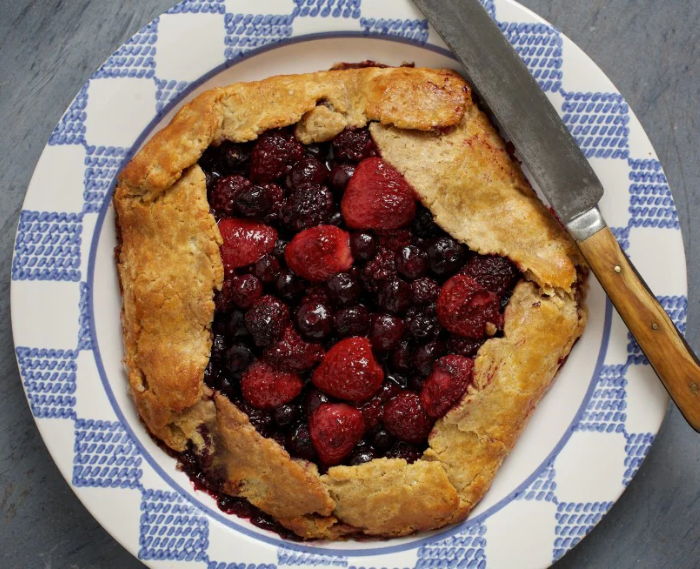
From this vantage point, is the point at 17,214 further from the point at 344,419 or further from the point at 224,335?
the point at 344,419

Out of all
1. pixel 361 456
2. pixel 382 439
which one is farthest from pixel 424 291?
pixel 361 456

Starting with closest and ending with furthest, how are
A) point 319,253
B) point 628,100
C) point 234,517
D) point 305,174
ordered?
point 319,253 → point 305,174 → point 234,517 → point 628,100

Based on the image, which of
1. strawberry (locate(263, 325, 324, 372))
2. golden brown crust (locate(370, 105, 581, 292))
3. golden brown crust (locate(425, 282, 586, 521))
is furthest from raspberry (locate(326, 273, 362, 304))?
golden brown crust (locate(425, 282, 586, 521))

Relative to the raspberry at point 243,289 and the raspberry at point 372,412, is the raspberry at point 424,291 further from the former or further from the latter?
the raspberry at point 243,289

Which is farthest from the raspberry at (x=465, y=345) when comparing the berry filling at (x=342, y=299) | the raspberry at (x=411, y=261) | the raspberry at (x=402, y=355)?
the raspberry at (x=411, y=261)

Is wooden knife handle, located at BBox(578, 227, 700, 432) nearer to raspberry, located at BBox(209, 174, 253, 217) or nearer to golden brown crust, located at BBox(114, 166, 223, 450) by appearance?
raspberry, located at BBox(209, 174, 253, 217)

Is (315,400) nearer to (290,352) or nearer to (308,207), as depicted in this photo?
(290,352)
